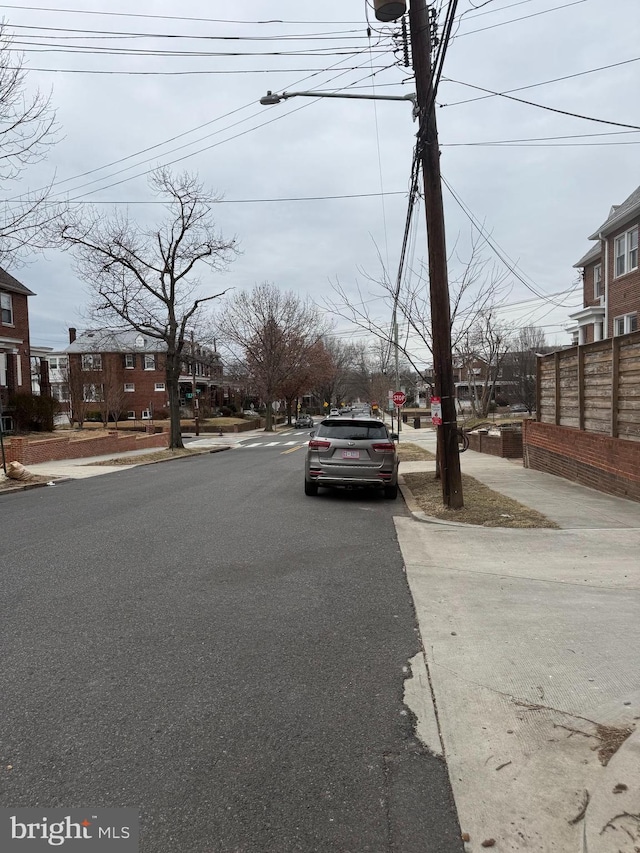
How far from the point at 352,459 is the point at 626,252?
17.1 metres

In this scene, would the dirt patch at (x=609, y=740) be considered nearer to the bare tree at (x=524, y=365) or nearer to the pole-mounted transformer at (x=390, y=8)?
the pole-mounted transformer at (x=390, y=8)

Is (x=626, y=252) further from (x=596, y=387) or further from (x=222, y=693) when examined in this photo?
(x=222, y=693)

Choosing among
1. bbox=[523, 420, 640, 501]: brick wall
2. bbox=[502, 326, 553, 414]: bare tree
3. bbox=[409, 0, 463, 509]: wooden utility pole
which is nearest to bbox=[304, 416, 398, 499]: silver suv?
bbox=[409, 0, 463, 509]: wooden utility pole

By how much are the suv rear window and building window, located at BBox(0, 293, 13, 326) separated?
25977 mm

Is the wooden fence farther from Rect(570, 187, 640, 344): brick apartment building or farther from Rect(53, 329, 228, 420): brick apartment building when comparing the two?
Rect(53, 329, 228, 420): brick apartment building

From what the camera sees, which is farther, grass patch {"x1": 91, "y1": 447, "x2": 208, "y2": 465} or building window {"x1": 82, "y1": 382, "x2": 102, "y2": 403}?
building window {"x1": 82, "y1": 382, "x2": 102, "y2": 403}

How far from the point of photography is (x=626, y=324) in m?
23.1

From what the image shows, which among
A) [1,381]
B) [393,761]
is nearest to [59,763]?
[393,761]

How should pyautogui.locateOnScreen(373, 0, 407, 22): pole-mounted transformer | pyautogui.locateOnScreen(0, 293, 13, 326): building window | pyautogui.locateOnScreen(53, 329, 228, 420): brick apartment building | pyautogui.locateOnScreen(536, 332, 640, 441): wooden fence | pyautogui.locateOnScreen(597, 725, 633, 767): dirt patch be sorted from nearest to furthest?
1. pyautogui.locateOnScreen(597, 725, 633, 767): dirt patch
2. pyautogui.locateOnScreen(373, 0, 407, 22): pole-mounted transformer
3. pyautogui.locateOnScreen(536, 332, 640, 441): wooden fence
4. pyautogui.locateOnScreen(0, 293, 13, 326): building window
5. pyautogui.locateOnScreen(53, 329, 228, 420): brick apartment building

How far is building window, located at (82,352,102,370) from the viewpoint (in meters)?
51.3

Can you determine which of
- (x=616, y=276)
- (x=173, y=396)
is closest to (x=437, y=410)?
(x=616, y=276)

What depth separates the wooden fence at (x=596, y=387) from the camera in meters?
9.89

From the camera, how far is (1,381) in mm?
29062

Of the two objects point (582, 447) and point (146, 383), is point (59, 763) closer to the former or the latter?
point (582, 447)
